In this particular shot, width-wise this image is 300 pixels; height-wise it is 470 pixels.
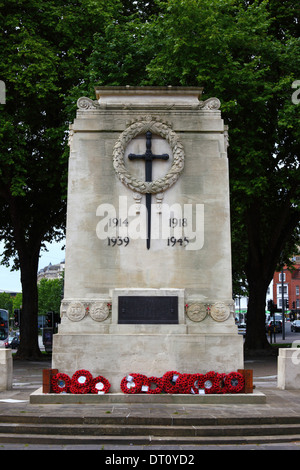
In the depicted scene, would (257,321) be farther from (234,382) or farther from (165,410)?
(165,410)

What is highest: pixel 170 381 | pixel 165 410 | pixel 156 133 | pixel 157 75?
pixel 157 75

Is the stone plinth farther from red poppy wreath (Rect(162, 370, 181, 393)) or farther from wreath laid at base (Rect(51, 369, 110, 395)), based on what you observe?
wreath laid at base (Rect(51, 369, 110, 395))

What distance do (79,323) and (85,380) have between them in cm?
123

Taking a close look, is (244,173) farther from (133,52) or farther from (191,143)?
(191,143)

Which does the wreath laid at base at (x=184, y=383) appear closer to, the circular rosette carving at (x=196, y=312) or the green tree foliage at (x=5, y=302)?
the circular rosette carving at (x=196, y=312)

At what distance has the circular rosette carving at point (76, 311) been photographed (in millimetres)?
12602

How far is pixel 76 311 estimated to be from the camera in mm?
12625

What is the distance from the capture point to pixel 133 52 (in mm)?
23500

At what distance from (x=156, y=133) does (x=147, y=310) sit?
13.5ft

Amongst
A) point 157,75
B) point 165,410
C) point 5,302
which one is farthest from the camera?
point 5,302

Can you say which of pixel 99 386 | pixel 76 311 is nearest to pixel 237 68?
pixel 76 311

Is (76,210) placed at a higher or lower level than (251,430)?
higher

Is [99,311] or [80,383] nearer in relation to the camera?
[80,383]

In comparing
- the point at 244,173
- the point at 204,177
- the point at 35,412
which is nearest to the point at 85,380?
the point at 35,412
